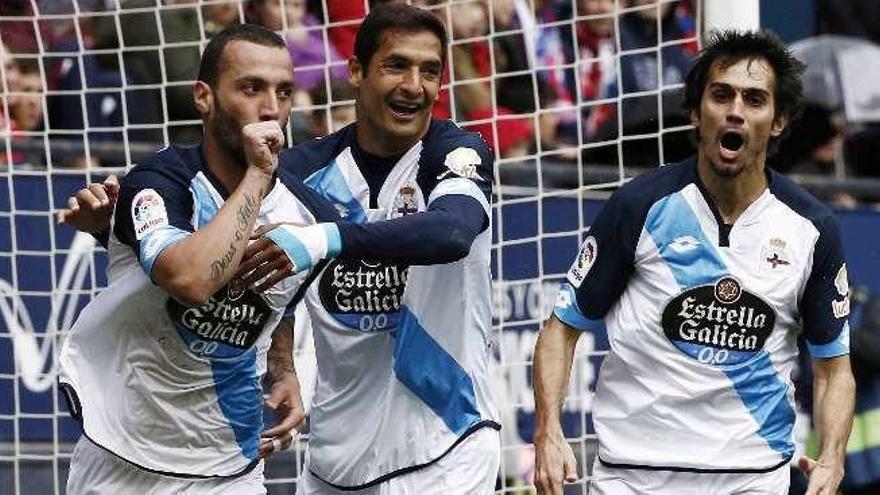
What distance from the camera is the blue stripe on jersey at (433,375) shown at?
7.04 meters

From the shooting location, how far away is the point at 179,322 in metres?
6.31

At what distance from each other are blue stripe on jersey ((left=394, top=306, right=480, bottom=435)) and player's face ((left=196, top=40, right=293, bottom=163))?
1014mm

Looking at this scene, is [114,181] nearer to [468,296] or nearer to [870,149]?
[468,296]

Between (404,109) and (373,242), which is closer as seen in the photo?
(373,242)

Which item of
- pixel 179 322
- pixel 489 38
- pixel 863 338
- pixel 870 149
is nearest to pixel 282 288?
pixel 179 322

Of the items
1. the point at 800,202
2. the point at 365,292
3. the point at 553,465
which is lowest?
the point at 553,465

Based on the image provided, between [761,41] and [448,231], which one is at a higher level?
[761,41]

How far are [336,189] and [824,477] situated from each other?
1835 millimetres

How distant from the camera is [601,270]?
689 centimetres

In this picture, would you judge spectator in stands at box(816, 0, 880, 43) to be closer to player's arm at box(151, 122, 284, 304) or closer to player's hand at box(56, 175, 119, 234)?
player's hand at box(56, 175, 119, 234)

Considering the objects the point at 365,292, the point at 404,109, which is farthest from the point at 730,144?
the point at 365,292

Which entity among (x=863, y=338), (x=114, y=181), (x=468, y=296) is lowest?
(x=863, y=338)

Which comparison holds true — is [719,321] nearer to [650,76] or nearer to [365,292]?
[365,292]

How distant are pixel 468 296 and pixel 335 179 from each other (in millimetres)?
588
